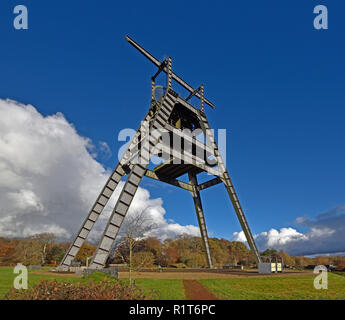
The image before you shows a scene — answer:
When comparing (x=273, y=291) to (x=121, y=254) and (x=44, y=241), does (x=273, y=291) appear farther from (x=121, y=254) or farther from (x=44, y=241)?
(x=44, y=241)

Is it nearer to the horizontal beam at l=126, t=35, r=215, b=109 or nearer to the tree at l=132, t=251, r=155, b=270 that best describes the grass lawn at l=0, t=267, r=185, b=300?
the tree at l=132, t=251, r=155, b=270

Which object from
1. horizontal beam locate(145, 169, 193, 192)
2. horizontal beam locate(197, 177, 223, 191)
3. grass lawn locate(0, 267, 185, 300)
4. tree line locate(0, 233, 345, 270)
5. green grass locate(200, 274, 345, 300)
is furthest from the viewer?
tree line locate(0, 233, 345, 270)

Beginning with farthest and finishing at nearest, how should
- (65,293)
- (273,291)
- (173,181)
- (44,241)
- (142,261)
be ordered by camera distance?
(44,241) → (173,181) → (142,261) → (273,291) → (65,293)

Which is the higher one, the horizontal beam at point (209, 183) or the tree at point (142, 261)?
the horizontal beam at point (209, 183)

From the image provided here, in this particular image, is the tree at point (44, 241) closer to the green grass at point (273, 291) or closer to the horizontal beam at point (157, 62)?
the horizontal beam at point (157, 62)

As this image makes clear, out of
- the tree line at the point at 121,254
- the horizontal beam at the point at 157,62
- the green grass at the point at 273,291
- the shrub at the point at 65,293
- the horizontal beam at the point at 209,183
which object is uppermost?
the horizontal beam at the point at 157,62

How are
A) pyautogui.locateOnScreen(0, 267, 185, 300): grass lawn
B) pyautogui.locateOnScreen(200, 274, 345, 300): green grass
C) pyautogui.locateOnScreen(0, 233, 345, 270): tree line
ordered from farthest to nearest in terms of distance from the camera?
pyautogui.locateOnScreen(0, 233, 345, 270): tree line, pyautogui.locateOnScreen(200, 274, 345, 300): green grass, pyautogui.locateOnScreen(0, 267, 185, 300): grass lawn

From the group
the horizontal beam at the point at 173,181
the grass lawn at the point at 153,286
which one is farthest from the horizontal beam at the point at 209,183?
the grass lawn at the point at 153,286

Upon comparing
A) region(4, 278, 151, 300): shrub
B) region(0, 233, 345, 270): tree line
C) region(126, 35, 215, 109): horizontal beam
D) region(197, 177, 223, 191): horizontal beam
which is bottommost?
region(0, 233, 345, 270): tree line

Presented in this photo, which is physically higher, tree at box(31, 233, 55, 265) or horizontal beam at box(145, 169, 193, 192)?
horizontal beam at box(145, 169, 193, 192)

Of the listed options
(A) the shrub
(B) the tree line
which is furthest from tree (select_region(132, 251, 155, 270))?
(A) the shrub

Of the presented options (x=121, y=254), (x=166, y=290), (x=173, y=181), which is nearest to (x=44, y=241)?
(x=121, y=254)

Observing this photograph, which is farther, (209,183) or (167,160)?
(209,183)
